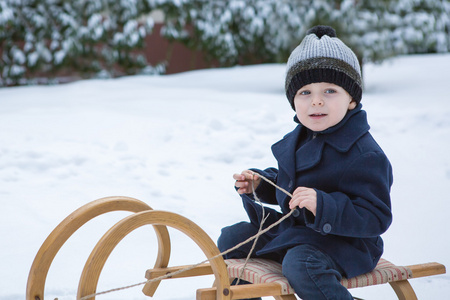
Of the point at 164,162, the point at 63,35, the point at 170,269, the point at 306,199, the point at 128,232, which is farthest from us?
the point at 63,35

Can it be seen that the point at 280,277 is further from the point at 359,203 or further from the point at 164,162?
the point at 164,162

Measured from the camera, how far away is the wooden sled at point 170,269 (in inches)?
60.8

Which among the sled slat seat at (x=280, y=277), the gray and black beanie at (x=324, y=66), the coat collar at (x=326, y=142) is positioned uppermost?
the gray and black beanie at (x=324, y=66)

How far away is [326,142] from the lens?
6.10 ft

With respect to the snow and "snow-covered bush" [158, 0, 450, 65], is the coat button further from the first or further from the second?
"snow-covered bush" [158, 0, 450, 65]

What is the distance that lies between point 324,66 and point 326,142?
25 centimetres

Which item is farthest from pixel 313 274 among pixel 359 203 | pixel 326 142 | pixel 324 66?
pixel 324 66

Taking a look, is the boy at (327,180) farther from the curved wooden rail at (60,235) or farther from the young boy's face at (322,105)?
the curved wooden rail at (60,235)

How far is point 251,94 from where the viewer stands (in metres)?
6.55

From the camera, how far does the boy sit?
1685mm

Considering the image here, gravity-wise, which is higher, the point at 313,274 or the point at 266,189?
the point at 266,189

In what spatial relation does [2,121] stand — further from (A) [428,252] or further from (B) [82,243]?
(A) [428,252]

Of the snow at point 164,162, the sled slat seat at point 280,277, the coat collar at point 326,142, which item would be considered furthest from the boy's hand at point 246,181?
the snow at point 164,162

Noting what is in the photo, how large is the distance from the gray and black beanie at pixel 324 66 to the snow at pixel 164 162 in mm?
1323
